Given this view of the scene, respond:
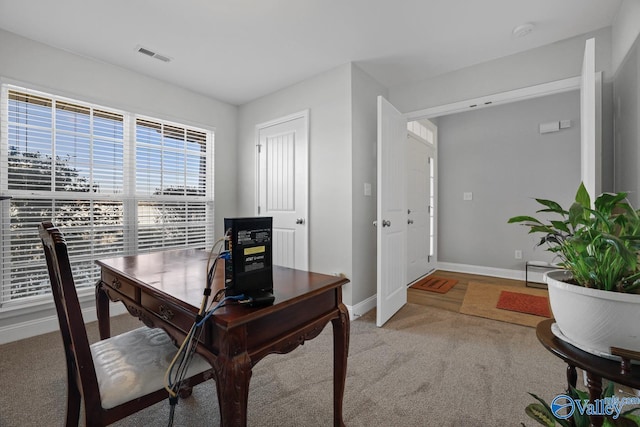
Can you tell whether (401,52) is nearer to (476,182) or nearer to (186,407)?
(476,182)

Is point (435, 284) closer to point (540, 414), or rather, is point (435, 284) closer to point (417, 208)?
point (417, 208)

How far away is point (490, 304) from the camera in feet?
10.7

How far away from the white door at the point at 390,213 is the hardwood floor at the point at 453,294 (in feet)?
1.17

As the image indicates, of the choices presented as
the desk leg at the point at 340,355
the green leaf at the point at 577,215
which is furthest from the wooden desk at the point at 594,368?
the desk leg at the point at 340,355

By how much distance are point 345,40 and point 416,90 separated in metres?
1.18

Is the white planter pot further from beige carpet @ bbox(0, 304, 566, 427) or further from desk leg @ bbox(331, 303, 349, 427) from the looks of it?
beige carpet @ bbox(0, 304, 566, 427)

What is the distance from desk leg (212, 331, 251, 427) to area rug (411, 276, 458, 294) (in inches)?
134

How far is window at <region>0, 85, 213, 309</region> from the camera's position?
8.09 ft

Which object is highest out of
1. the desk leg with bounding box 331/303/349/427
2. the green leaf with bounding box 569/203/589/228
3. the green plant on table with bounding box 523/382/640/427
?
the green leaf with bounding box 569/203/589/228

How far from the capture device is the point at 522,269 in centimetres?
435

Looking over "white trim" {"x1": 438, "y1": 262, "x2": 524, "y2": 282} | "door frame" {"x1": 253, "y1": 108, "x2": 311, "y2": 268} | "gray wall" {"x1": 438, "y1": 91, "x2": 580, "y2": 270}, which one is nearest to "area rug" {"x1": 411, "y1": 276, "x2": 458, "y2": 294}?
"white trim" {"x1": 438, "y1": 262, "x2": 524, "y2": 282}

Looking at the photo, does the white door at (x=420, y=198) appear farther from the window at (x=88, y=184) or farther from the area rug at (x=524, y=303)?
the window at (x=88, y=184)

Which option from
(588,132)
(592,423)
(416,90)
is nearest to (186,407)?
(592,423)

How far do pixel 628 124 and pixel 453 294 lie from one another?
243 centimetres
